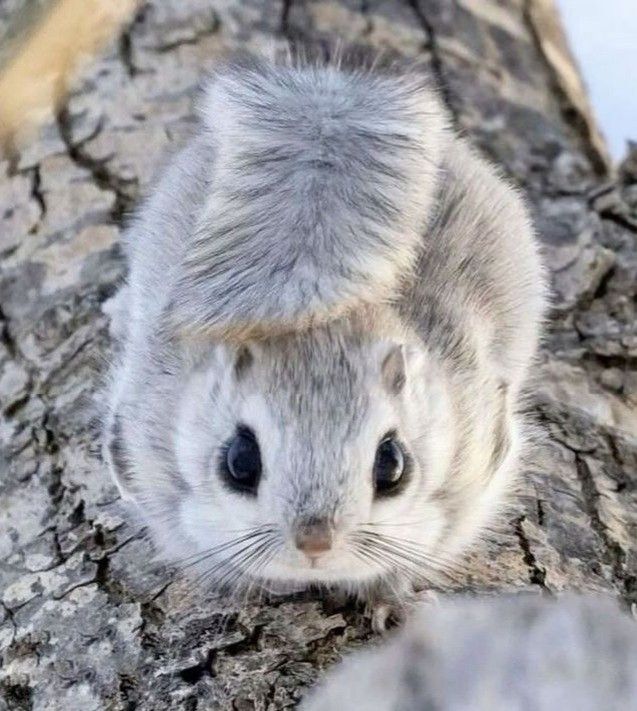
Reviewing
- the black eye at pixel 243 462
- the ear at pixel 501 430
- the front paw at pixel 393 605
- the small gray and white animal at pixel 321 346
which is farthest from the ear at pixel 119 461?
the ear at pixel 501 430

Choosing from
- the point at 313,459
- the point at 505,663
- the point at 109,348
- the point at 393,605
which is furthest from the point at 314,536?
the point at 109,348

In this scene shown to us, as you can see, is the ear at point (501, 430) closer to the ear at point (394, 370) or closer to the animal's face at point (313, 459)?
the animal's face at point (313, 459)

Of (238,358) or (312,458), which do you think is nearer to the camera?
(312,458)

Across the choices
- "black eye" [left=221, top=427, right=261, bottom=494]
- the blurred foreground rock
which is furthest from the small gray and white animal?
the blurred foreground rock

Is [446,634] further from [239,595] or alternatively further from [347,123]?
[347,123]

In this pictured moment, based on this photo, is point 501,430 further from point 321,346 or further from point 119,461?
point 119,461

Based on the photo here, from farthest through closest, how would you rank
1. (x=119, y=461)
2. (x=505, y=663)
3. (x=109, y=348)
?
(x=109, y=348), (x=119, y=461), (x=505, y=663)

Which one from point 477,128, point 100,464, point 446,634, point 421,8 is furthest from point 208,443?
point 421,8

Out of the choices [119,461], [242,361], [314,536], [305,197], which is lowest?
[119,461]
